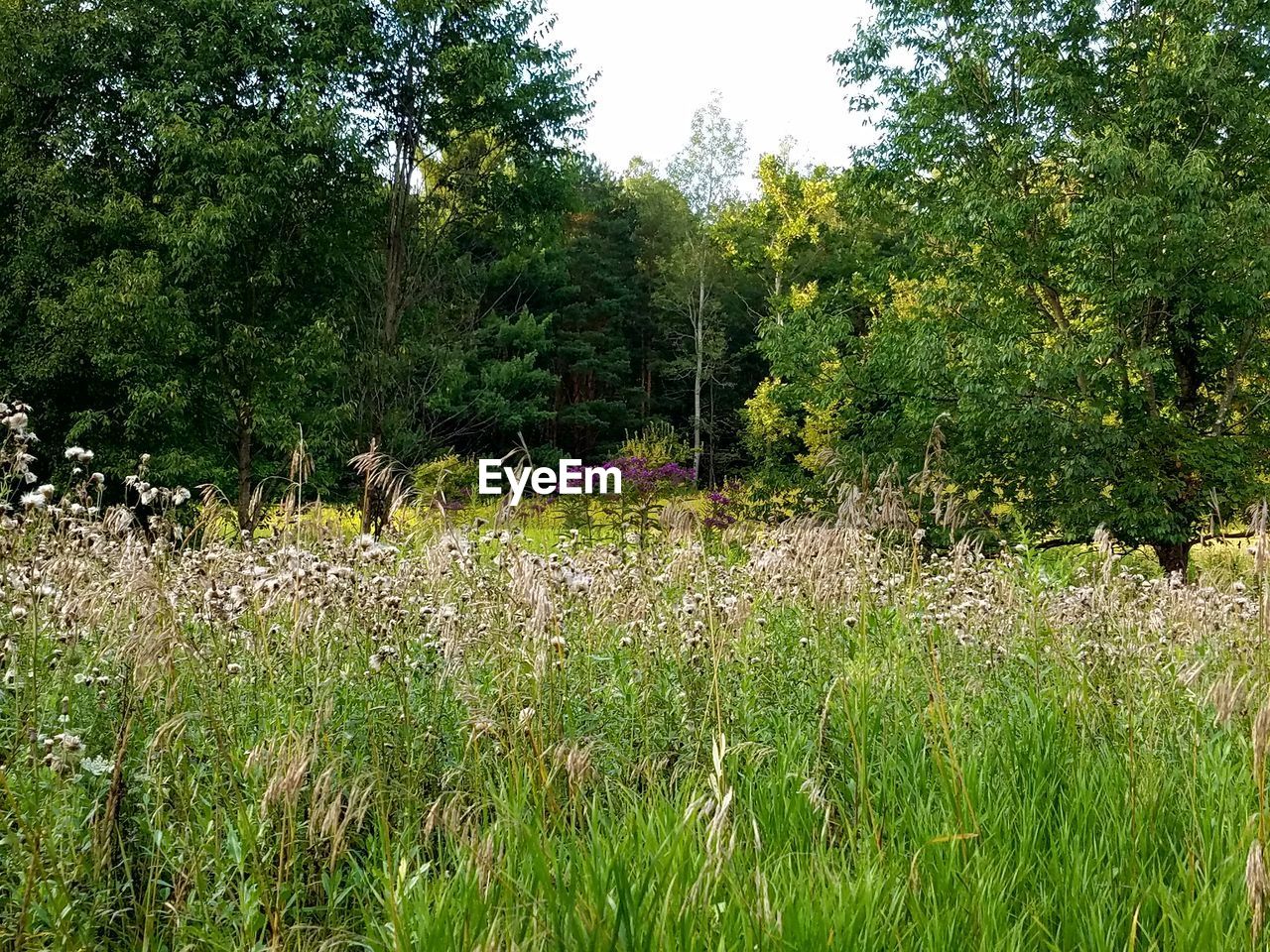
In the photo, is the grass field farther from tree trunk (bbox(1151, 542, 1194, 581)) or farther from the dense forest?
tree trunk (bbox(1151, 542, 1194, 581))

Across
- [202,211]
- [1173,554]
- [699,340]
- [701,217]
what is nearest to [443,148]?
[202,211]

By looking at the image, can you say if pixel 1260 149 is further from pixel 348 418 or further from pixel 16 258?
pixel 16 258

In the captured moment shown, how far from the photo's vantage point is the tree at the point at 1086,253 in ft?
34.6

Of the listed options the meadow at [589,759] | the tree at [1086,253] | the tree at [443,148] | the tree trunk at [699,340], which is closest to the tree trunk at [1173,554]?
the tree at [1086,253]

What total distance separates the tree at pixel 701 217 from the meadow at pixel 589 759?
1063 inches

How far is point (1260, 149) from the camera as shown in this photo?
11.5 m

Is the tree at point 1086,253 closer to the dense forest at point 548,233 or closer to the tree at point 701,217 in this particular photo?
the dense forest at point 548,233

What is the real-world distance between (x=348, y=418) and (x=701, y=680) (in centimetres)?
1300

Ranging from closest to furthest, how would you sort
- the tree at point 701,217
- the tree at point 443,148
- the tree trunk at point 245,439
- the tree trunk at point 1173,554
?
the tree trunk at point 1173,554 → the tree trunk at point 245,439 → the tree at point 443,148 → the tree at point 701,217

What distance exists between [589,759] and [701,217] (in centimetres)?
3385

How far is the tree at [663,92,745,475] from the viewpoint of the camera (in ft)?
105

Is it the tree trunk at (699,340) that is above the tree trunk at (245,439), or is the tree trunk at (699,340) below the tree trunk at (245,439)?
above

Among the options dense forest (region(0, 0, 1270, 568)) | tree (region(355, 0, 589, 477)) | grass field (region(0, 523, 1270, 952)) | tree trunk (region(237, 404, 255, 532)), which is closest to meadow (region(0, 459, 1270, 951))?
grass field (region(0, 523, 1270, 952))

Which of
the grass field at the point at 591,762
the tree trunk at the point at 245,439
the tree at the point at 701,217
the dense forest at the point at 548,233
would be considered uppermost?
the tree at the point at 701,217
